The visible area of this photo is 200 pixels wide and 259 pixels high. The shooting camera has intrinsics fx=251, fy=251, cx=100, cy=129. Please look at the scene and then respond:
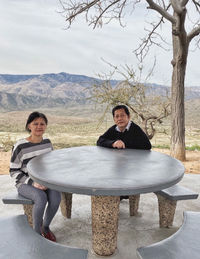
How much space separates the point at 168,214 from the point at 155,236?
0.25m

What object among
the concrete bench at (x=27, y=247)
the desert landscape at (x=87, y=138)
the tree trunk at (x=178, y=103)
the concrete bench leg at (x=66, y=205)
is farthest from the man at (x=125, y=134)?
the tree trunk at (x=178, y=103)

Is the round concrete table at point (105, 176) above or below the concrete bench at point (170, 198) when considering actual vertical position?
above

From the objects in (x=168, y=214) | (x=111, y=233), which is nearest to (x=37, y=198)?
(x=111, y=233)

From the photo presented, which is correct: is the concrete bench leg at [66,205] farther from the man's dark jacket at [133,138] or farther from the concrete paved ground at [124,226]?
the man's dark jacket at [133,138]

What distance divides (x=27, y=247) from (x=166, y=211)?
1.50m

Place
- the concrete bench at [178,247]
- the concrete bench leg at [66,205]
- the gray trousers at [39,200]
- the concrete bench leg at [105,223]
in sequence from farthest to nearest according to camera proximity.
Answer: the concrete bench leg at [66,205] → the gray trousers at [39,200] → the concrete bench leg at [105,223] → the concrete bench at [178,247]

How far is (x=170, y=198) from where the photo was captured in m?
2.25

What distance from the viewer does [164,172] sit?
1760 mm

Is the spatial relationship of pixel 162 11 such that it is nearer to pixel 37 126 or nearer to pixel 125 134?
pixel 125 134

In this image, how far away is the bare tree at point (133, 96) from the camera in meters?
6.95

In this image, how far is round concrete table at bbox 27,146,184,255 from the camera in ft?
4.77

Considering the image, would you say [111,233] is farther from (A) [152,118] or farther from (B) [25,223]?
(A) [152,118]

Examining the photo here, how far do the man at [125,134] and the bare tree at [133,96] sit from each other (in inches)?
163

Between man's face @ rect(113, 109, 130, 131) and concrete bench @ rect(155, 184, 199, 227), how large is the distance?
0.81 m
